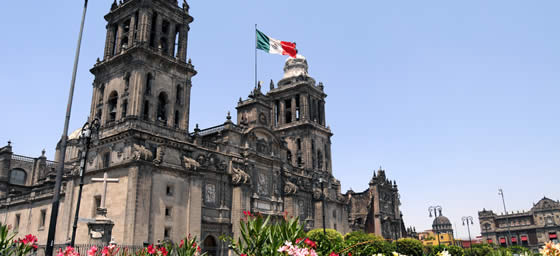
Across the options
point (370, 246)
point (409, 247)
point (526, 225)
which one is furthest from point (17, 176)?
point (526, 225)

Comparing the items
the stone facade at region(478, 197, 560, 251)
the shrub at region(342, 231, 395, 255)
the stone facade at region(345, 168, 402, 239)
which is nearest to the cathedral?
the shrub at region(342, 231, 395, 255)

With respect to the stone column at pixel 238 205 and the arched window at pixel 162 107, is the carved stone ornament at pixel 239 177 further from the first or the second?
the arched window at pixel 162 107

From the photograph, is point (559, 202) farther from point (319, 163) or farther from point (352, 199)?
point (319, 163)

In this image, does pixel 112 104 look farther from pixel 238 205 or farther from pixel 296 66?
pixel 296 66

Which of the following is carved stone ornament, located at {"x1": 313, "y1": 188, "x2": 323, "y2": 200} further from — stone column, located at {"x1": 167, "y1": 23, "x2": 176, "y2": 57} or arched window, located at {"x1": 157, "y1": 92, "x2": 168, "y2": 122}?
stone column, located at {"x1": 167, "y1": 23, "x2": 176, "y2": 57}

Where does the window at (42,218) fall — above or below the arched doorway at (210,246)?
A: above

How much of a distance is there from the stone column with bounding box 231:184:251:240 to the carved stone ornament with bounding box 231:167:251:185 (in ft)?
1.66

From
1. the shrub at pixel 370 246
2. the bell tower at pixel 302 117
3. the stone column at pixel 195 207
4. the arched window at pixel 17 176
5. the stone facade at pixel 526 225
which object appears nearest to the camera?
the shrub at pixel 370 246

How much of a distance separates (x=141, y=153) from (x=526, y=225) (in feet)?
324

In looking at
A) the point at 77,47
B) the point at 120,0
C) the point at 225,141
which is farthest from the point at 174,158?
the point at 77,47

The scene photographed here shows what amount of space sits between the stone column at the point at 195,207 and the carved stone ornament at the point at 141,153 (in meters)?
5.04

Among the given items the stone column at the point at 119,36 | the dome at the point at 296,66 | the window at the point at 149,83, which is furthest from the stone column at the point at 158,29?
the dome at the point at 296,66

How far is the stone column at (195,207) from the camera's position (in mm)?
38375

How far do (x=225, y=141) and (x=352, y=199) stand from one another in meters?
A: 35.8
